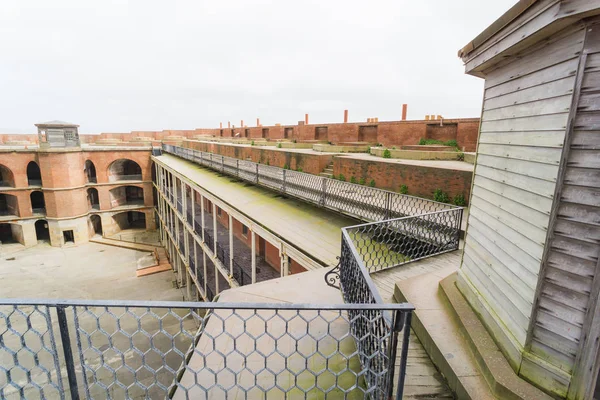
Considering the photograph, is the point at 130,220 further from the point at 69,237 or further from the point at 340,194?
the point at 340,194

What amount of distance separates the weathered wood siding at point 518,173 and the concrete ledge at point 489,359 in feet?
0.40

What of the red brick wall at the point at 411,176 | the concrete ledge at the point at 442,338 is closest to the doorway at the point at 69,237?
the red brick wall at the point at 411,176

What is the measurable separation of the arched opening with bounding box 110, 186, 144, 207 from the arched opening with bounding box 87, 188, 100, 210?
1.36m

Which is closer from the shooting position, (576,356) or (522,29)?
(576,356)

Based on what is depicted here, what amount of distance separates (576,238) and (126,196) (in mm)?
35835

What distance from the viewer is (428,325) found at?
3.57 meters

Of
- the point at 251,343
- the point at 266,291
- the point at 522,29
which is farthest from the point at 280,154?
the point at 522,29

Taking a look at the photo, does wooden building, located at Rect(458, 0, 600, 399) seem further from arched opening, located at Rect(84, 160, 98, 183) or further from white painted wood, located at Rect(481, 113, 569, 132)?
arched opening, located at Rect(84, 160, 98, 183)

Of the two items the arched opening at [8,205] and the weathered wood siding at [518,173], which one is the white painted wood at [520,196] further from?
the arched opening at [8,205]

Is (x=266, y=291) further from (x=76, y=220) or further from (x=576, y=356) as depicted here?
(x=76, y=220)

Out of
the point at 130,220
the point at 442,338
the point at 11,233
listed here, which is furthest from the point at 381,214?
the point at 11,233

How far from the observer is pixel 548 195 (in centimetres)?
242

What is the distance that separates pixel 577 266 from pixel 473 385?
132 centimetres

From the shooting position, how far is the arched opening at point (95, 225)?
93.5ft
